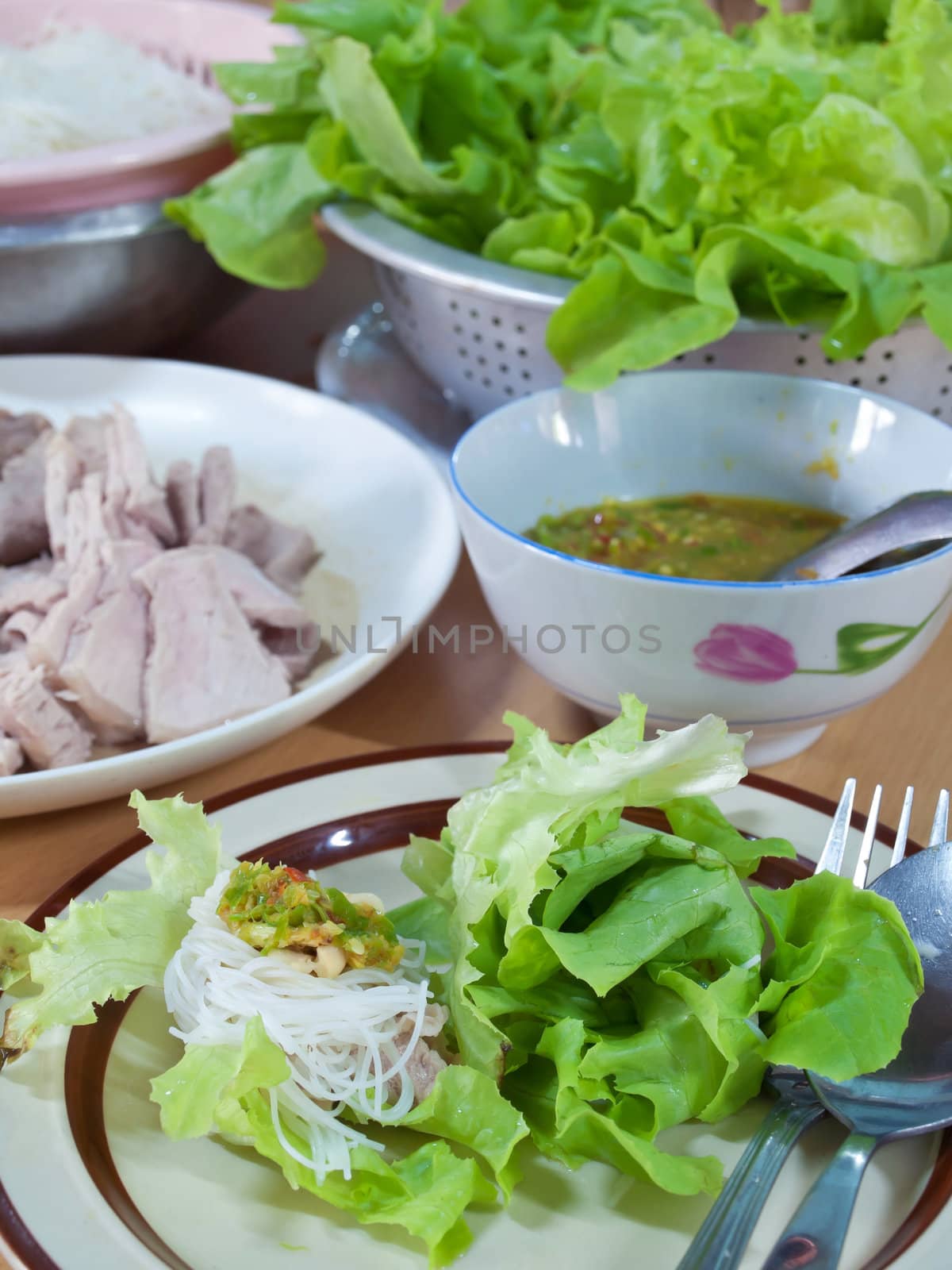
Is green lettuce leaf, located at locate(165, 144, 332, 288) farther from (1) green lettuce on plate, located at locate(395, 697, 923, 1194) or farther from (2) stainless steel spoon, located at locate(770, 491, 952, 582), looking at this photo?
(1) green lettuce on plate, located at locate(395, 697, 923, 1194)

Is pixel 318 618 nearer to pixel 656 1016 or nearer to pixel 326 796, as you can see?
pixel 326 796

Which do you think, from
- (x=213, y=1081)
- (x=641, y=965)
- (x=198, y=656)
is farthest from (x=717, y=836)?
(x=198, y=656)

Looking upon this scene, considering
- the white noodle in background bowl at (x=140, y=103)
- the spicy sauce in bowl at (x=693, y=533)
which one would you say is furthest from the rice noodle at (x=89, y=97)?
the spicy sauce in bowl at (x=693, y=533)

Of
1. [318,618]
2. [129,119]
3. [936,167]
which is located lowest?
[318,618]

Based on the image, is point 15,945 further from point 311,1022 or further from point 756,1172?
point 756,1172

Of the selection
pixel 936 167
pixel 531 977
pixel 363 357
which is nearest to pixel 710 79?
pixel 936 167
